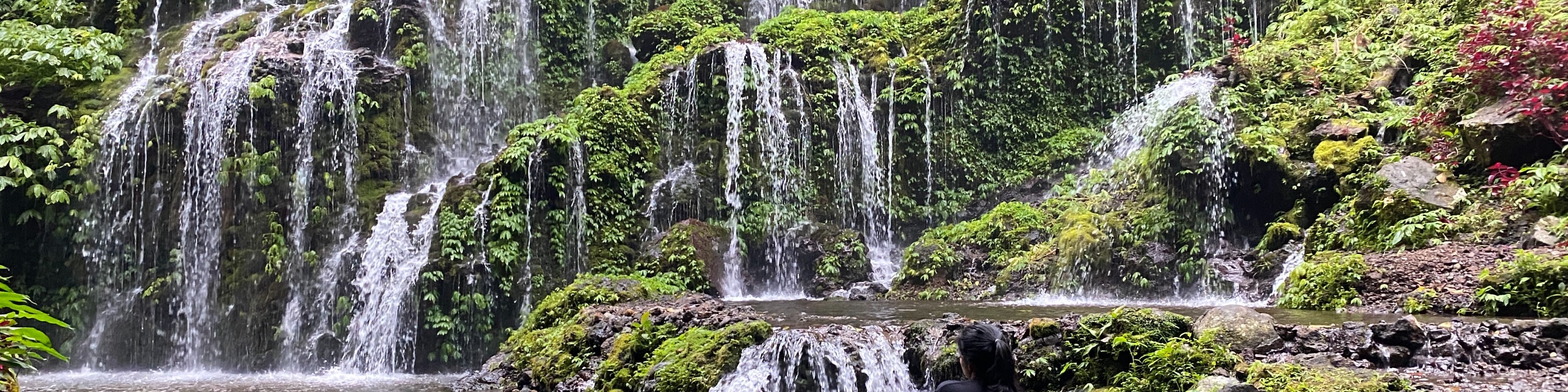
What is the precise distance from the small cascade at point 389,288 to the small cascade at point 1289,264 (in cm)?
1068

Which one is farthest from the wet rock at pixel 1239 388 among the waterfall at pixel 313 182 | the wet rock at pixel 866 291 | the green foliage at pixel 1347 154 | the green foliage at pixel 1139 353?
the waterfall at pixel 313 182

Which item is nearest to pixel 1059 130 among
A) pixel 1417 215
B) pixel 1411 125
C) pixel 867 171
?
pixel 867 171

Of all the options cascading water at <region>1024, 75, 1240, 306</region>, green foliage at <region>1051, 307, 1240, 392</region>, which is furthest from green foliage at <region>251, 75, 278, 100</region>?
green foliage at <region>1051, 307, 1240, 392</region>

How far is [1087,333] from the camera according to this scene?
21.8ft

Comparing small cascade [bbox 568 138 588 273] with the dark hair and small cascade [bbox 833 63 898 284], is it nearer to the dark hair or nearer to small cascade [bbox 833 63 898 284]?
small cascade [bbox 833 63 898 284]

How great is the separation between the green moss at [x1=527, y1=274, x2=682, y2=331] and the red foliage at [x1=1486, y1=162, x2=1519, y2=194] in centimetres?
932

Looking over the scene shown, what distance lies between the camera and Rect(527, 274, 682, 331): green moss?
34.0ft

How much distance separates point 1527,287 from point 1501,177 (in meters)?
2.76

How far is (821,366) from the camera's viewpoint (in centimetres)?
693

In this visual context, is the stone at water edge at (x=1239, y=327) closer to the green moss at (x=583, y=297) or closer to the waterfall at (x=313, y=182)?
the green moss at (x=583, y=297)

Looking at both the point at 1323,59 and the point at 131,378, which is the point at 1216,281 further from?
the point at 131,378

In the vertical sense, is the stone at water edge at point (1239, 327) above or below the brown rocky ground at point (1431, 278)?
below

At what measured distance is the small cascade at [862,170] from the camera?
49.8ft

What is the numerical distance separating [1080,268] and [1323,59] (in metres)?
5.43
